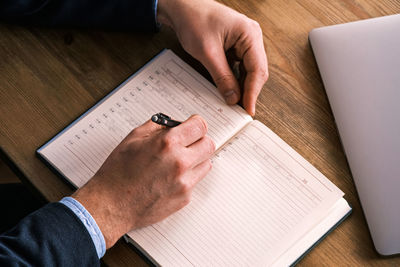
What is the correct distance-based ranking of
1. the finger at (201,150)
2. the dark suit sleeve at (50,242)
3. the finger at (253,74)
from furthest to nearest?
the finger at (253,74) < the finger at (201,150) < the dark suit sleeve at (50,242)

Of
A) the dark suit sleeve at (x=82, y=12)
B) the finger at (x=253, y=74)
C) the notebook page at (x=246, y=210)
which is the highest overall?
the dark suit sleeve at (x=82, y=12)

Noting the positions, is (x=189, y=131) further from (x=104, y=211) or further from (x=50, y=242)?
(x=50, y=242)

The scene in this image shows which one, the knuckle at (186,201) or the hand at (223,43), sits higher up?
the hand at (223,43)

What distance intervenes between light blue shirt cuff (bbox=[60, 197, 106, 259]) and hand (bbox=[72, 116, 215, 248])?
0.4 inches

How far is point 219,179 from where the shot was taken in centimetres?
84

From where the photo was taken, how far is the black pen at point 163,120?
77 cm

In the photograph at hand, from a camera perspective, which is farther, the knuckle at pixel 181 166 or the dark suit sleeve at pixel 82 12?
the dark suit sleeve at pixel 82 12

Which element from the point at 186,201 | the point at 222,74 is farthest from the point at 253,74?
the point at 186,201

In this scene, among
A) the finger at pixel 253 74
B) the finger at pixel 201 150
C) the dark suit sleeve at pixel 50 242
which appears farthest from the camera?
the finger at pixel 253 74

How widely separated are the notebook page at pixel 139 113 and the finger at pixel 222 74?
21mm

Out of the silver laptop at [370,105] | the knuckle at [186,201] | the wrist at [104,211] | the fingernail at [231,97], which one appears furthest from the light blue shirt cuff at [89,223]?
the silver laptop at [370,105]

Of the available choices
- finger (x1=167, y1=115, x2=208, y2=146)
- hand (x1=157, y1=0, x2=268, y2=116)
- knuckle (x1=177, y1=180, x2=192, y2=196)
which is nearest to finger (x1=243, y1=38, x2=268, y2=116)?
hand (x1=157, y1=0, x2=268, y2=116)

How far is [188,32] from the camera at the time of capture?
3.10 ft

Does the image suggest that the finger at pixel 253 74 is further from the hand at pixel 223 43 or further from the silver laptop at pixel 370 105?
the silver laptop at pixel 370 105
